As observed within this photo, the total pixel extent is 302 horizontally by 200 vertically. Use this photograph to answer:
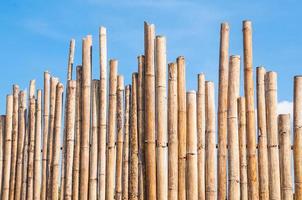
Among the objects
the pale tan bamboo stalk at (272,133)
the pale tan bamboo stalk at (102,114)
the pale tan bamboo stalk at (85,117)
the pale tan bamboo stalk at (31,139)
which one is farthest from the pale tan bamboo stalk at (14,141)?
the pale tan bamboo stalk at (272,133)

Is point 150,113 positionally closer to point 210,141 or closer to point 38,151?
point 210,141

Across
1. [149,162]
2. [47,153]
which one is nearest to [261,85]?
[149,162]

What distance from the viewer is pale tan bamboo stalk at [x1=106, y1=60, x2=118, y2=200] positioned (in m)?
4.50

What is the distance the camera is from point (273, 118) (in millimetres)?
4195

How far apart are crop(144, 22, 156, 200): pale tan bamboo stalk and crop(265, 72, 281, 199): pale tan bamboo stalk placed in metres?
0.88

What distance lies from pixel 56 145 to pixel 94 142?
425 mm

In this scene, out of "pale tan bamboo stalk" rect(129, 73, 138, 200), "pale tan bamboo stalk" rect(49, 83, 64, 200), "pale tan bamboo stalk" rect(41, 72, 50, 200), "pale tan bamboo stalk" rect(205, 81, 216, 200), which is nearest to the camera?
"pale tan bamboo stalk" rect(205, 81, 216, 200)

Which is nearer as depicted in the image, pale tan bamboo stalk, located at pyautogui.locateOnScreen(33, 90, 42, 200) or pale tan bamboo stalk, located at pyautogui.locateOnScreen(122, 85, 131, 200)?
pale tan bamboo stalk, located at pyautogui.locateOnScreen(122, 85, 131, 200)

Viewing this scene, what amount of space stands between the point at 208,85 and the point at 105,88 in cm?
90

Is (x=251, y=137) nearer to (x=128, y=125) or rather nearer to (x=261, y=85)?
(x=261, y=85)

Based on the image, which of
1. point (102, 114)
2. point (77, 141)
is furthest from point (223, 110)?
point (77, 141)

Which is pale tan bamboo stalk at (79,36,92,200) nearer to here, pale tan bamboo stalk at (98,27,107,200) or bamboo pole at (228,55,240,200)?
pale tan bamboo stalk at (98,27,107,200)

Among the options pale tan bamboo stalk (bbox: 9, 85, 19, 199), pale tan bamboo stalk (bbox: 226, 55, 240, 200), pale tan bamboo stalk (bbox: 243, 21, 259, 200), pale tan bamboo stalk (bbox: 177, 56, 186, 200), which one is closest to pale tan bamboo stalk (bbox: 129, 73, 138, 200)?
pale tan bamboo stalk (bbox: 177, 56, 186, 200)

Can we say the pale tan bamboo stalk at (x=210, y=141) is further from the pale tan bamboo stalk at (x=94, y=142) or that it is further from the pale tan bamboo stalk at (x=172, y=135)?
the pale tan bamboo stalk at (x=94, y=142)
